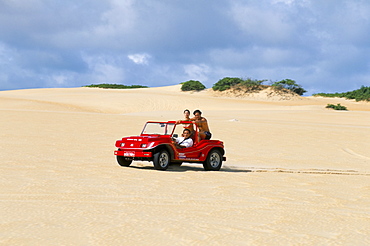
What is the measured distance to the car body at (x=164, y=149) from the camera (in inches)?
502

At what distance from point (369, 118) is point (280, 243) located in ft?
130

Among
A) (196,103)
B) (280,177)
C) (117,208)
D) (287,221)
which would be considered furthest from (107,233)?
(196,103)

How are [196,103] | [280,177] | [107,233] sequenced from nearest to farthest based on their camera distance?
[107,233]
[280,177]
[196,103]

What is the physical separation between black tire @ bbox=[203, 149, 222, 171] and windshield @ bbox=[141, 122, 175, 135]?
3.91ft

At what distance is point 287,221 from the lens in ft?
22.3

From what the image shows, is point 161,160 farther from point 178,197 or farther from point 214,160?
point 178,197

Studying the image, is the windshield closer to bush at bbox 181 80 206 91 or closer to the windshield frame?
the windshield frame

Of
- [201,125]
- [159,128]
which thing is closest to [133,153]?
[159,128]

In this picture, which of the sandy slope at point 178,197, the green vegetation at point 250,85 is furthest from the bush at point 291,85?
the sandy slope at point 178,197

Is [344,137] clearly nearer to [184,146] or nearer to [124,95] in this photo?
[184,146]

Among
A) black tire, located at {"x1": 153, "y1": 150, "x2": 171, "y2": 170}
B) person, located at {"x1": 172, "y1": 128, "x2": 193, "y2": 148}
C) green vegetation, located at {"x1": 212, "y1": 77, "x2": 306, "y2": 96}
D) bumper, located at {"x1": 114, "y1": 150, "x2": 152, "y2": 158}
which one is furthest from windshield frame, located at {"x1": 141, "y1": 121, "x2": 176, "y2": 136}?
green vegetation, located at {"x1": 212, "y1": 77, "x2": 306, "y2": 96}

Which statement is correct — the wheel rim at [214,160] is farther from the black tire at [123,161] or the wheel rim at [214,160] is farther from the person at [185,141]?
the black tire at [123,161]

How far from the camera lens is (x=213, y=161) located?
13.8 m

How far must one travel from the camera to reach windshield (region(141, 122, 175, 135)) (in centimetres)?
1356
